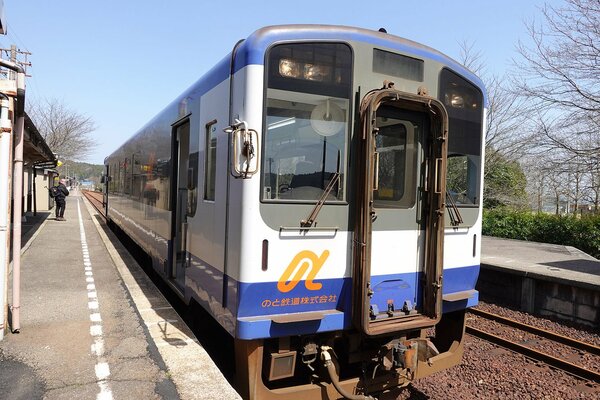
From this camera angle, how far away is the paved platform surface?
8.27 metres

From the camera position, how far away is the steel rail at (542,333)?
6.29 metres

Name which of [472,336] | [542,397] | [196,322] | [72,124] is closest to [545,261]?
[472,336]

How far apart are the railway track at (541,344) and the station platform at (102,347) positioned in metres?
4.35

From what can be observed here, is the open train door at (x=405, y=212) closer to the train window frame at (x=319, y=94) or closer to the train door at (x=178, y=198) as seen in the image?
the train window frame at (x=319, y=94)

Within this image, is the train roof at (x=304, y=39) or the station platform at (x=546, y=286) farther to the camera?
the station platform at (x=546, y=286)

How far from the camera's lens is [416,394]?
189 inches

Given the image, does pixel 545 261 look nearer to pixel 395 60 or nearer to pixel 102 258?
pixel 395 60

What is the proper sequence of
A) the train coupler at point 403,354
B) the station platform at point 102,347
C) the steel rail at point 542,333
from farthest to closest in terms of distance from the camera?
the steel rail at point 542,333 < the train coupler at point 403,354 < the station platform at point 102,347

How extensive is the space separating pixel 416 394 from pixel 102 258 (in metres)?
7.66

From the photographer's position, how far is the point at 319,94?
12.0 feet

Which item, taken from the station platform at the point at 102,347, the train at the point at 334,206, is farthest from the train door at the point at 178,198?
the train at the point at 334,206

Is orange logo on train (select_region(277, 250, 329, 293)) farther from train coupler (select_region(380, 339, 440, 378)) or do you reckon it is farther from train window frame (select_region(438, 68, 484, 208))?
train window frame (select_region(438, 68, 484, 208))

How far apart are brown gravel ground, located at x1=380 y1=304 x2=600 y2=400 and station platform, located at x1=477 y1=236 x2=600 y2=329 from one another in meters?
2.72

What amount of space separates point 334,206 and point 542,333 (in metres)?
5.09
